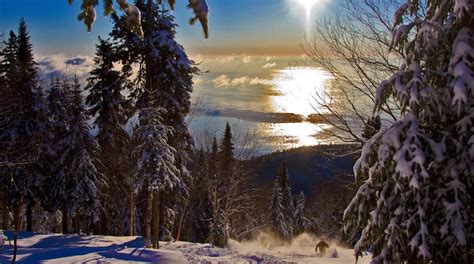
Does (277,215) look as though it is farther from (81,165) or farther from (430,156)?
(430,156)

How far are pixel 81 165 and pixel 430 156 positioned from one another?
87.7 ft

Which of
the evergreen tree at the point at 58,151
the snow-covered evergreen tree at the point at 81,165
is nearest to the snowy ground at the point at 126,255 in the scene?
the snow-covered evergreen tree at the point at 81,165

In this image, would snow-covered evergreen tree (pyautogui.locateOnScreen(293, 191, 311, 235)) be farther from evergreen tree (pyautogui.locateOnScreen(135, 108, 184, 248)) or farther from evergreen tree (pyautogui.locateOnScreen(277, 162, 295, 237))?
evergreen tree (pyautogui.locateOnScreen(135, 108, 184, 248))

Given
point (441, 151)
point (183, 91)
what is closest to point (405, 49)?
point (441, 151)

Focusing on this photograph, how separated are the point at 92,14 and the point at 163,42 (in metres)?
17.6

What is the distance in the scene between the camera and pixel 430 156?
6121 mm

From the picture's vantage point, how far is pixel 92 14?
3281 mm

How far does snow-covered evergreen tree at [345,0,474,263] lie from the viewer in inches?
228

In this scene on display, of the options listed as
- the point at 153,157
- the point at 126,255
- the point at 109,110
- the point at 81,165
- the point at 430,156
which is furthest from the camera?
the point at 81,165

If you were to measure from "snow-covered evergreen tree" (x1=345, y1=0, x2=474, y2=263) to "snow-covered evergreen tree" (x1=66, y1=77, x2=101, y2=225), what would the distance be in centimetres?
2599

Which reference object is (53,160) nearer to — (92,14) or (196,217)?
(196,217)

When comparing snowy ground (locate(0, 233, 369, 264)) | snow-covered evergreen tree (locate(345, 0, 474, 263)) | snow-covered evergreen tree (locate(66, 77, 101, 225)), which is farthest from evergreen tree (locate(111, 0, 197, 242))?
snow-covered evergreen tree (locate(345, 0, 474, 263))

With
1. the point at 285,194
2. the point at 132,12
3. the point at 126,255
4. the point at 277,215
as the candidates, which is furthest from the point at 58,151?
the point at 285,194

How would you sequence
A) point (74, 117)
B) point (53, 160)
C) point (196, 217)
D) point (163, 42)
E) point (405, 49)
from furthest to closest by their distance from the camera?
1. point (196, 217)
2. point (53, 160)
3. point (74, 117)
4. point (163, 42)
5. point (405, 49)
